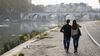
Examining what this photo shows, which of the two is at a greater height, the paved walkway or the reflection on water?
the paved walkway

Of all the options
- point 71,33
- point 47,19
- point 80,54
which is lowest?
point 47,19

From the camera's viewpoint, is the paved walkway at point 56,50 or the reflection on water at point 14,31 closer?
the paved walkway at point 56,50

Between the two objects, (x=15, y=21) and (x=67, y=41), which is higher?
(x=67, y=41)

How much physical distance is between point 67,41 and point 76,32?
650mm

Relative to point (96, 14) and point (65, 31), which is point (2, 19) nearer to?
point (96, 14)

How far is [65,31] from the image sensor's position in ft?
50.9

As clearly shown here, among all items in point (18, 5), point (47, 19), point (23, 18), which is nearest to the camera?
point (18, 5)

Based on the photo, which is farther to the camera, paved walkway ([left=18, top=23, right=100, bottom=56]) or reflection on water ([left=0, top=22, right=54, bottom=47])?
reflection on water ([left=0, top=22, right=54, bottom=47])

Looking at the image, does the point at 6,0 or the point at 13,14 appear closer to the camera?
the point at 6,0

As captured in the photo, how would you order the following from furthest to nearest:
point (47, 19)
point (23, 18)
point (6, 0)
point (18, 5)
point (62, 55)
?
point (47, 19) < point (23, 18) < point (18, 5) < point (6, 0) < point (62, 55)

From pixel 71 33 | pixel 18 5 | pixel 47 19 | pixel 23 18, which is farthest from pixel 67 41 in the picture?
pixel 47 19

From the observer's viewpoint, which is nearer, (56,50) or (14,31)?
(56,50)

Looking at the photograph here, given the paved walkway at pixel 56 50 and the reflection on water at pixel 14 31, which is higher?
the paved walkway at pixel 56 50

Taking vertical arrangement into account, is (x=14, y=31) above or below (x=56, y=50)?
below
